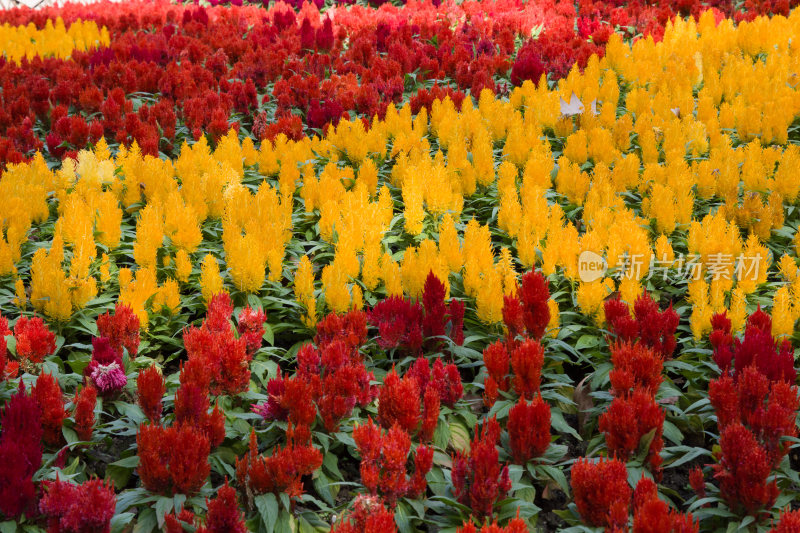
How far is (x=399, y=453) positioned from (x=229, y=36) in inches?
345

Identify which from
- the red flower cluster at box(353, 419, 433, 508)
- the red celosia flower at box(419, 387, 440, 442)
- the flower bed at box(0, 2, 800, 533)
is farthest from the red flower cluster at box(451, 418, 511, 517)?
the red celosia flower at box(419, 387, 440, 442)

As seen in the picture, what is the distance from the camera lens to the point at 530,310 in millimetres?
3395

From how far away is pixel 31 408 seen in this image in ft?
8.92

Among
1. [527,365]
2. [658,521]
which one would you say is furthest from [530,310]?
[658,521]

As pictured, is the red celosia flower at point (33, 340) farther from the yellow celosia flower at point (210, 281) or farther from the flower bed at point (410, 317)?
the yellow celosia flower at point (210, 281)

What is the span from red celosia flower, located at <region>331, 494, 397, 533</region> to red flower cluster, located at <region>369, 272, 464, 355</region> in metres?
0.99

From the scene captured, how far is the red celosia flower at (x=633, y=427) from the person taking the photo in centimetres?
278

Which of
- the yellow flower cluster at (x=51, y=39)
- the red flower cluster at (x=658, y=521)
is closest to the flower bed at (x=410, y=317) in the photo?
the red flower cluster at (x=658, y=521)

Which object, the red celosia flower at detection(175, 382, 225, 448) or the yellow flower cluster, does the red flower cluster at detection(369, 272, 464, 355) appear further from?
the yellow flower cluster

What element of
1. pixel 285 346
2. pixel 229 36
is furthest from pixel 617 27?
pixel 285 346

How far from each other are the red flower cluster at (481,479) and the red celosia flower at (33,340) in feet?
6.37

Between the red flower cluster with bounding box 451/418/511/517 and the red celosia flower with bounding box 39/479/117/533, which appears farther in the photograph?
the red flower cluster with bounding box 451/418/511/517

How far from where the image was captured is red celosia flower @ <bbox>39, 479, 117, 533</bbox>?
92.9 inches

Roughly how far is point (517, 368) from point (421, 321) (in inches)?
25.7
